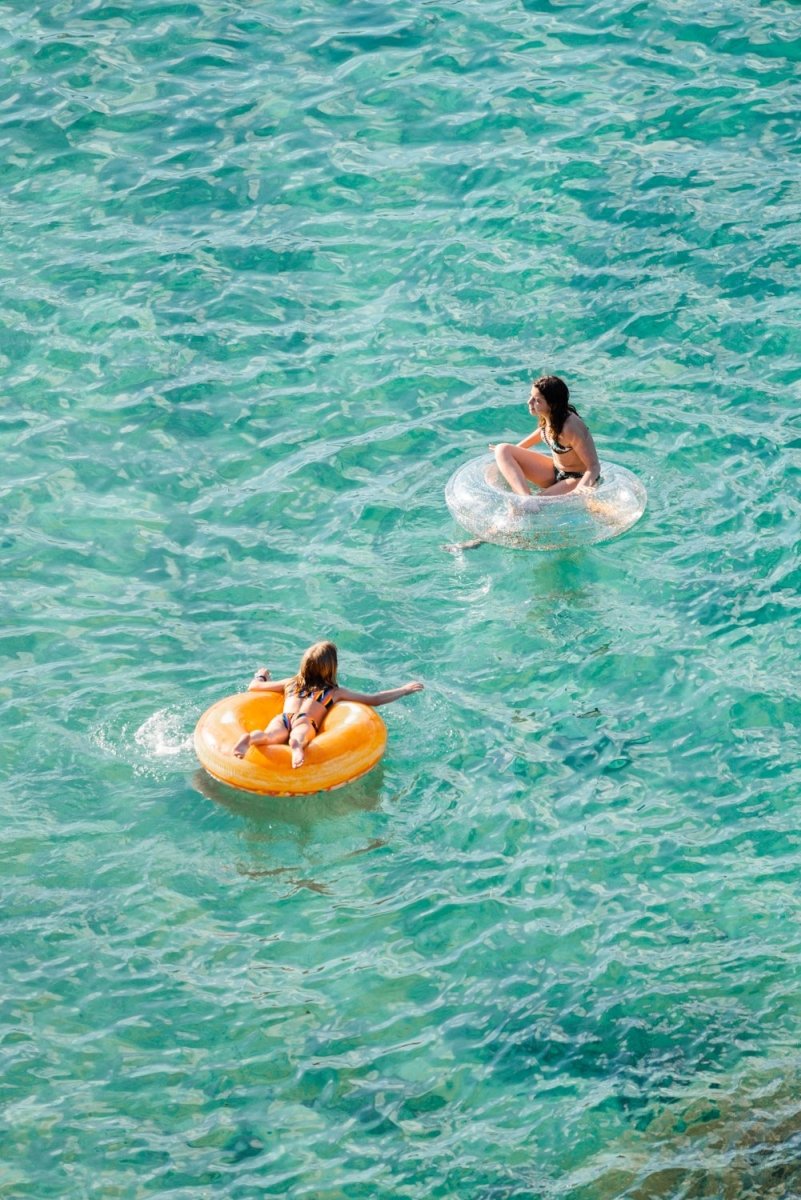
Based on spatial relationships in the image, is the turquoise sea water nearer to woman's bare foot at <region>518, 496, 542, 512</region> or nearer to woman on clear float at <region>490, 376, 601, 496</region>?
woman's bare foot at <region>518, 496, 542, 512</region>

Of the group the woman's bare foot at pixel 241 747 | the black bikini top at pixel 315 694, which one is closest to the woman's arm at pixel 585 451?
the black bikini top at pixel 315 694

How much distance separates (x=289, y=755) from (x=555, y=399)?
143 inches

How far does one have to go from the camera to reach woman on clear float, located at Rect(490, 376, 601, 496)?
1151 cm

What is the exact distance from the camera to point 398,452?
1262cm

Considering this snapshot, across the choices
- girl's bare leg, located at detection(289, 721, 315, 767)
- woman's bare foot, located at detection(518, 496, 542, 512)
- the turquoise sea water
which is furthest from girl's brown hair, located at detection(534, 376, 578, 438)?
girl's bare leg, located at detection(289, 721, 315, 767)

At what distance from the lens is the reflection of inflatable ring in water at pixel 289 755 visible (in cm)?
922

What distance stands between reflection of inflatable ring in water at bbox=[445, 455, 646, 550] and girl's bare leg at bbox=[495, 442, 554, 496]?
224 mm

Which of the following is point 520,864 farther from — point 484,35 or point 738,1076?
point 484,35

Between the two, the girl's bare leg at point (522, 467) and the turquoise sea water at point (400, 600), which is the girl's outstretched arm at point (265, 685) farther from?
the girl's bare leg at point (522, 467)

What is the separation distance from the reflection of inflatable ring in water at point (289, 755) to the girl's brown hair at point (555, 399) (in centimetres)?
303

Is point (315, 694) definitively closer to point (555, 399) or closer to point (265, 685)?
point (265, 685)

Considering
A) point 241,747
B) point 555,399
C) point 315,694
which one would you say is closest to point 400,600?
point 315,694

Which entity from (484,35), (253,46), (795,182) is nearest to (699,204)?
(795,182)

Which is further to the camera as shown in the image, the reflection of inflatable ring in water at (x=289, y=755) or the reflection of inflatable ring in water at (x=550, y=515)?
the reflection of inflatable ring in water at (x=550, y=515)
